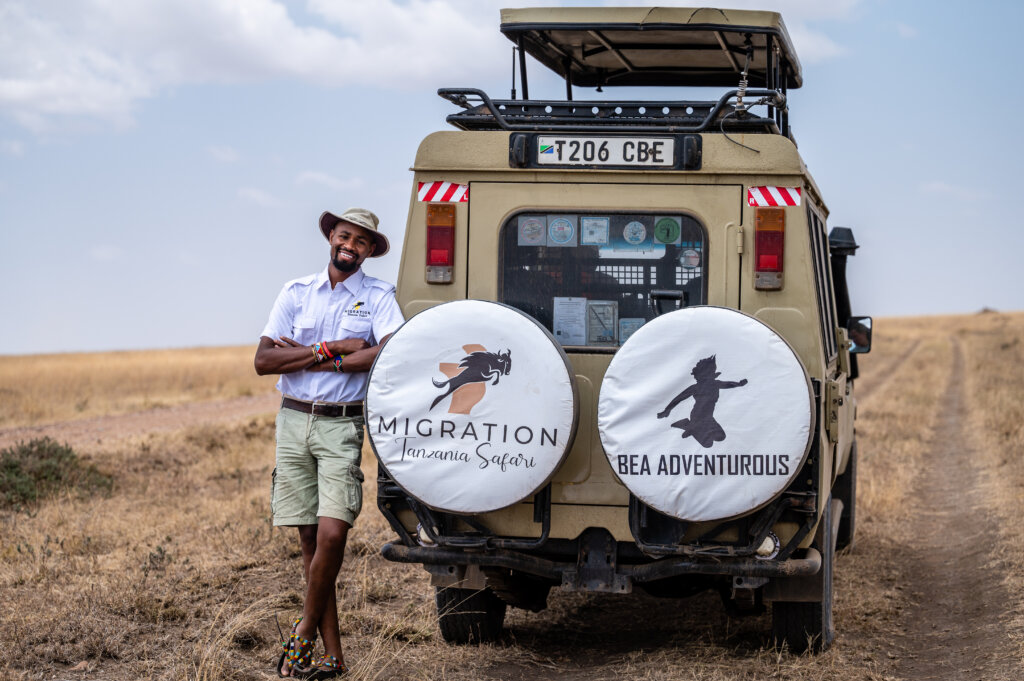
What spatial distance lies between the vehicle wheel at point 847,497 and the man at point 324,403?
3.82 m

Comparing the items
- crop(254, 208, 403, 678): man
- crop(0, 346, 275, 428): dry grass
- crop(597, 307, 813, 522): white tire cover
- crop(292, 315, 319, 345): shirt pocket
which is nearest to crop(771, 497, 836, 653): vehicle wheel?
crop(597, 307, 813, 522): white tire cover

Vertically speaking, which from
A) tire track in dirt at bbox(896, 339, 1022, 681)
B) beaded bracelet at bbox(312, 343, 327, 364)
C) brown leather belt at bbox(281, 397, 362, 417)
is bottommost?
tire track in dirt at bbox(896, 339, 1022, 681)

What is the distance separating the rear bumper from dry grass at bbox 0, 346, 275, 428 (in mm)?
13266

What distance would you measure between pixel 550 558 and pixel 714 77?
3.66m

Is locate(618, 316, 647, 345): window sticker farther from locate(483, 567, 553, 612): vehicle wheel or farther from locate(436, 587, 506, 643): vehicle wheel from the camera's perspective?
locate(436, 587, 506, 643): vehicle wheel

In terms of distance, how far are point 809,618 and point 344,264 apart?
2.60 m

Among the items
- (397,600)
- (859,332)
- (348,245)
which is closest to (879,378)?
(859,332)

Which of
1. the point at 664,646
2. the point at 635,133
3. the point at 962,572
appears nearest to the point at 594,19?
the point at 635,133

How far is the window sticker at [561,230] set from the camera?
4965 mm

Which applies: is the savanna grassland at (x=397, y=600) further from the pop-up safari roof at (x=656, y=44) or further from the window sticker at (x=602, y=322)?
the pop-up safari roof at (x=656, y=44)

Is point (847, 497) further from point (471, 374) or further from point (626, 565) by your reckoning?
point (471, 374)

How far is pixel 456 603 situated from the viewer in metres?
5.59

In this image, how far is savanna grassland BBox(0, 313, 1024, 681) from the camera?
5.21 meters

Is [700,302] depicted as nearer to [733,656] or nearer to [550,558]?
[550,558]
